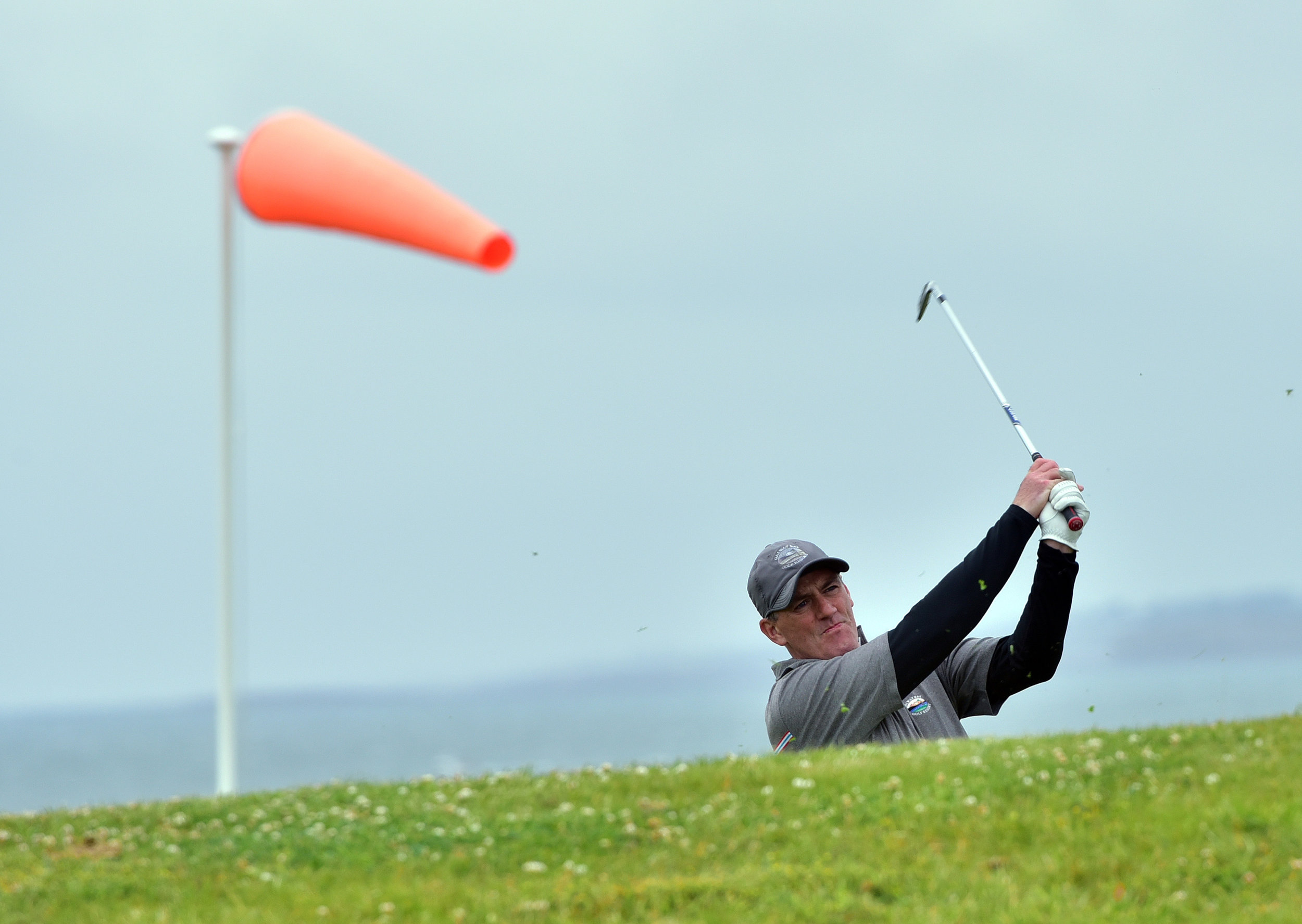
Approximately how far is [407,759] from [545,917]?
15835 centimetres

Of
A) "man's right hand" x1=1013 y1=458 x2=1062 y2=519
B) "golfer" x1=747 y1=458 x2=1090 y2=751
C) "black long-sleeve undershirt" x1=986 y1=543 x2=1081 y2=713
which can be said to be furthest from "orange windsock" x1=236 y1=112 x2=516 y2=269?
"black long-sleeve undershirt" x1=986 y1=543 x2=1081 y2=713

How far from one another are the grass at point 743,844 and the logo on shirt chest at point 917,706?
67.4 inches

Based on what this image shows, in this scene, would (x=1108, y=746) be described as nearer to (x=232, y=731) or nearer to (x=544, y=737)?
(x=232, y=731)

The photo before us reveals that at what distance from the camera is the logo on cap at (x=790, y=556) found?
10312mm

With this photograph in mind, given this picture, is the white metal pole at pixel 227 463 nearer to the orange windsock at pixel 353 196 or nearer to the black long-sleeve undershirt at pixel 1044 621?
the orange windsock at pixel 353 196

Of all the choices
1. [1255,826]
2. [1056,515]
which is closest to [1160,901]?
[1255,826]

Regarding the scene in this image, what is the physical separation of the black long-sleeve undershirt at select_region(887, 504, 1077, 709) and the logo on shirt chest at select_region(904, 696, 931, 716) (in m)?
0.52

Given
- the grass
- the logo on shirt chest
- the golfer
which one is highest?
the golfer

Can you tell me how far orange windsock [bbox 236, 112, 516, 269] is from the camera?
307 inches

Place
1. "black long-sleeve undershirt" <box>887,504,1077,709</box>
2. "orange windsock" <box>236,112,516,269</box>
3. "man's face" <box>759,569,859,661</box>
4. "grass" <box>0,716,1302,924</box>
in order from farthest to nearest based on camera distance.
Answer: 1. "man's face" <box>759,569,859,661</box>
2. "black long-sleeve undershirt" <box>887,504,1077,709</box>
3. "orange windsock" <box>236,112,516,269</box>
4. "grass" <box>0,716,1302,924</box>

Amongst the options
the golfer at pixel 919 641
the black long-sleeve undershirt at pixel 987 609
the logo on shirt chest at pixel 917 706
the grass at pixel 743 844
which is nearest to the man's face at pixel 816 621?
the golfer at pixel 919 641

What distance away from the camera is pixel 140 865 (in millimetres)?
7141

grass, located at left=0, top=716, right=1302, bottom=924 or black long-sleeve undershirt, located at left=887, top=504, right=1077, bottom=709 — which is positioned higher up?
black long-sleeve undershirt, located at left=887, top=504, right=1077, bottom=709

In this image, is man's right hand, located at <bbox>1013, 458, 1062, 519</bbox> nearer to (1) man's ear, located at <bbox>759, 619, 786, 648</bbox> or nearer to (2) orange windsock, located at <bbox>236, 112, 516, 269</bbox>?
(1) man's ear, located at <bbox>759, 619, 786, 648</bbox>
